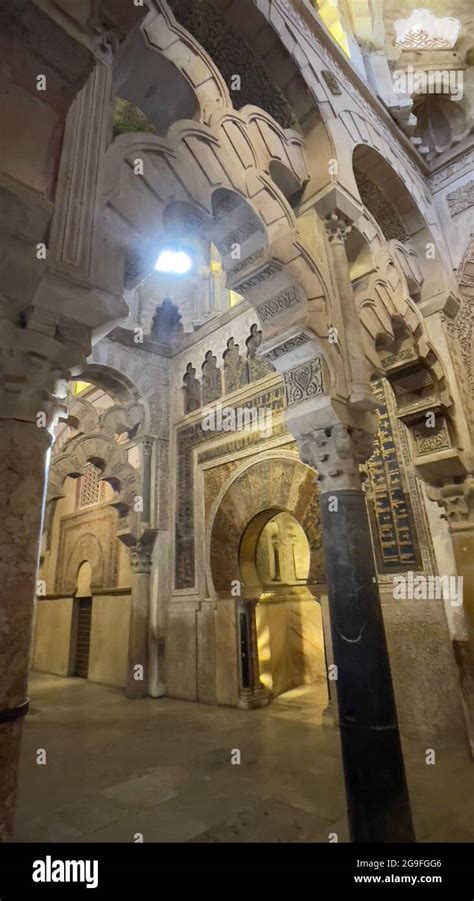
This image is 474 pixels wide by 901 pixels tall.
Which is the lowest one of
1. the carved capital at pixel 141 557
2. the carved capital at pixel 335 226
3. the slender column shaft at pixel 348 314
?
the carved capital at pixel 141 557

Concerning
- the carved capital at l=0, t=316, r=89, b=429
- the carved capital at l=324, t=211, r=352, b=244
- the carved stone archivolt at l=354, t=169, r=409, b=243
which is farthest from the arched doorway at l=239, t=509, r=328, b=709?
the carved capital at l=0, t=316, r=89, b=429

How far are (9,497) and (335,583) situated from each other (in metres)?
2.01

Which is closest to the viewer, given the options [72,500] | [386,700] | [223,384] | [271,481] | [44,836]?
[386,700]

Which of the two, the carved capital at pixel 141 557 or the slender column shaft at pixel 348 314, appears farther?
the carved capital at pixel 141 557

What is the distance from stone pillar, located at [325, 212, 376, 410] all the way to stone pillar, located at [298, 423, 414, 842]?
0.81ft

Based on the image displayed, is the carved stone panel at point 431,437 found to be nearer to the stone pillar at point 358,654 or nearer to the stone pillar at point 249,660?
the stone pillar at point 358,654

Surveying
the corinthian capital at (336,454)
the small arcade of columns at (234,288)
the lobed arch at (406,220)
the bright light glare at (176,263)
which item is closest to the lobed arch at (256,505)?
the small arcade of columns at (234,288)

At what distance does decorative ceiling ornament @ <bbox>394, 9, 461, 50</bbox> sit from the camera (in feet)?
18.1

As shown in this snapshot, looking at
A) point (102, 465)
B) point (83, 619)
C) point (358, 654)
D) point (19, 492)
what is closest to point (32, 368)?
point (19, 492)

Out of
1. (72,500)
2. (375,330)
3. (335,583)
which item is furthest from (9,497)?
(72,500)

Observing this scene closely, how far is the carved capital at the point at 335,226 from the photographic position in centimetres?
353

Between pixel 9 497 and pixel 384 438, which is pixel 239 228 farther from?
pixel 384 438

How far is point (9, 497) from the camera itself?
142cm

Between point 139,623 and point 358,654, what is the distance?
5528mm
